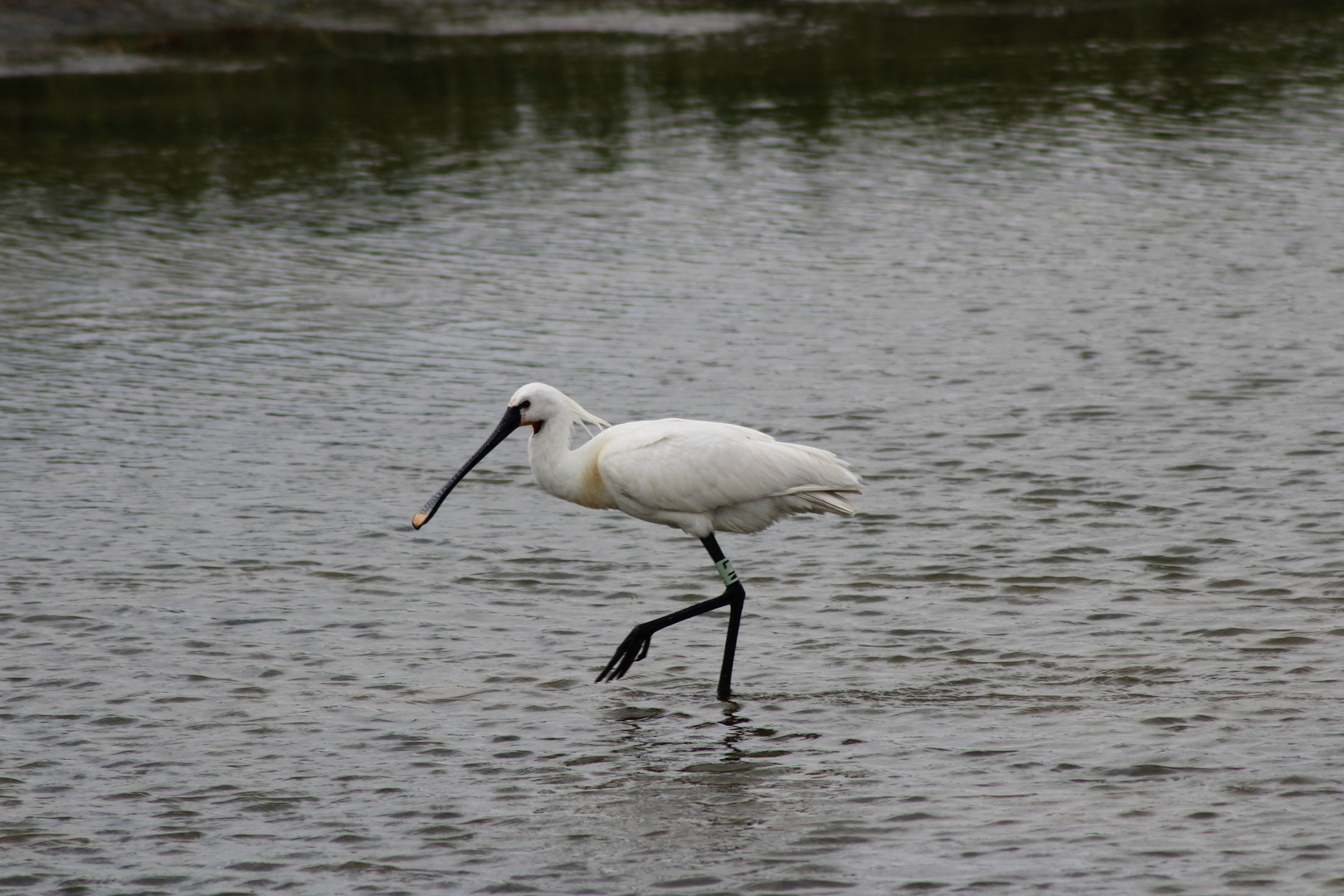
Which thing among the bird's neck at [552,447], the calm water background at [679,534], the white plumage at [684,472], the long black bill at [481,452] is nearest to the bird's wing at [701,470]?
the white plumage at [684,472]

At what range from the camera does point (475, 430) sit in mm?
13547

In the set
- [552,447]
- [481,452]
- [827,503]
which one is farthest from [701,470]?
[481,452]

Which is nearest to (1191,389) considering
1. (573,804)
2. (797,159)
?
(573,804)

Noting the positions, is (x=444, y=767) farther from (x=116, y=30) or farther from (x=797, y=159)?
(x=116, y=30)

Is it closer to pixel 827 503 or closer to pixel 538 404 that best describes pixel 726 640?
pixel 827 503

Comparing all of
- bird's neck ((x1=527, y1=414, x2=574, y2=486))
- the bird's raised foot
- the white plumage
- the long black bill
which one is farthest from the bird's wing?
the bird's raised foot

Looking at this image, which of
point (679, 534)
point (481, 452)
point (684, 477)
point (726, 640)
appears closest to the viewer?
point (684, 477)

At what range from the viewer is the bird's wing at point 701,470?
335 inches

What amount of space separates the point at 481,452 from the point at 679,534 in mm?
2541

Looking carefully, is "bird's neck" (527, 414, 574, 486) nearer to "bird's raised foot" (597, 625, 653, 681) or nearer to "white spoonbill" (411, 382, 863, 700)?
"white spoonbill" (411, 382, 863, 700)

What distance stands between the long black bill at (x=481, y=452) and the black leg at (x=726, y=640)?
1145 millimetres

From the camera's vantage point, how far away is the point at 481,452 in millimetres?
9094

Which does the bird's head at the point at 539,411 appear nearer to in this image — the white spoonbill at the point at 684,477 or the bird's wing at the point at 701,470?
the white spoonbill at the point at 684,477

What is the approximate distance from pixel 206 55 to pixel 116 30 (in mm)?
1921
